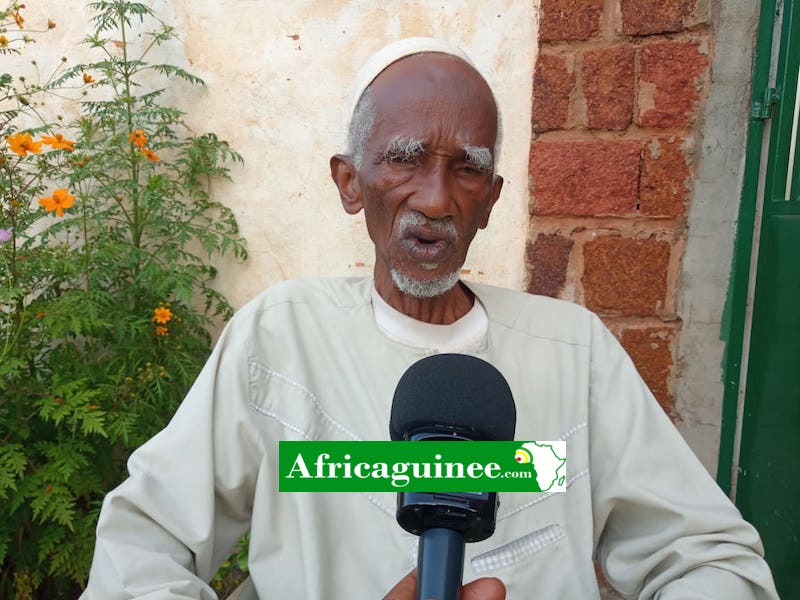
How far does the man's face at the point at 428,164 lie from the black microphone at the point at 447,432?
0.58m

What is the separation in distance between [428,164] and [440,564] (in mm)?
1066

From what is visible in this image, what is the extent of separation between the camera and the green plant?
7.32ft

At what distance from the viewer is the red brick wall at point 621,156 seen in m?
2.29

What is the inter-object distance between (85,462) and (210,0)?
1954 millimetres

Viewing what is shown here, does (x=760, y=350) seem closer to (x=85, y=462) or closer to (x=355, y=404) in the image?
(x=355, y=404)

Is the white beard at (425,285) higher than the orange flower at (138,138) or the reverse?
the reverse

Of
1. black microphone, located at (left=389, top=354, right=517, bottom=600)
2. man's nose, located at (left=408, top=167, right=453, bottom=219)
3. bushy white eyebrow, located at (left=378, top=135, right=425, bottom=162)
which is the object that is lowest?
black microphone, located at (left=389, top=354, right=517, bottom=600)

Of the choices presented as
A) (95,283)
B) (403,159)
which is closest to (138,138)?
(95,283)

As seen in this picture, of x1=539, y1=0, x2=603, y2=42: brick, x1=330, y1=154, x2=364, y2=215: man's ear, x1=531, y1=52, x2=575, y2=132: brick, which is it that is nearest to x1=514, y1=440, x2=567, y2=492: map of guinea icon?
x1=330, y1=154, x2=364, y2=215: man's ear

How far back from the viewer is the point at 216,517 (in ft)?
4.99

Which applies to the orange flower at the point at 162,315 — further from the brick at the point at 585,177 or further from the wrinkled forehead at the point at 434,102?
the brick at the point at 585,177

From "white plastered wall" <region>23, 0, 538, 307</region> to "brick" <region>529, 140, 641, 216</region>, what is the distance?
0.40 feet

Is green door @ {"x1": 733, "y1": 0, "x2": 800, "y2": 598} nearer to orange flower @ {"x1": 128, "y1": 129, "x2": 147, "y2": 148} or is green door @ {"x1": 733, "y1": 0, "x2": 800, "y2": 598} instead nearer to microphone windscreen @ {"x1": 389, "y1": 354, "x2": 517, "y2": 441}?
microphone windscreen @ {"x1": 389, "y1": 354, "x2": 517, "y2": 441}

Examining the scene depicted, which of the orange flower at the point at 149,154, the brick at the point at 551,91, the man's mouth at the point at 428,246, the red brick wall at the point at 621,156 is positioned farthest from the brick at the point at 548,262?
the orange flower at the point at 149,154
